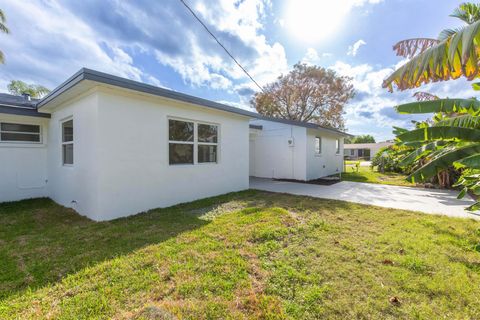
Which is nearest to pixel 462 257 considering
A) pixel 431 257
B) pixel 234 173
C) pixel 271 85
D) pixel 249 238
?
pixel 431 257

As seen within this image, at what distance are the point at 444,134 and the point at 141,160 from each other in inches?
242

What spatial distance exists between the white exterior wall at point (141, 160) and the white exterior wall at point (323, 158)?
252 inches

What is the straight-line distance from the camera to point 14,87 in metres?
27.1

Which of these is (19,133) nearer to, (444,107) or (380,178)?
(444,107)

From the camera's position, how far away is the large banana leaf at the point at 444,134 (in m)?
2.79

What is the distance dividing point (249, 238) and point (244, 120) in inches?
233

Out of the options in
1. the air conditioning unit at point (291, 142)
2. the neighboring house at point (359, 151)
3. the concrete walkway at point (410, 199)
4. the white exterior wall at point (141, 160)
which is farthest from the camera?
the neighboring house at point (359, 151)

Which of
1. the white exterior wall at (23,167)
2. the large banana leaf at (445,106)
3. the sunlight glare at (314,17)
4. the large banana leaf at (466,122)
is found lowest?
the white exterior wall at (23,167)

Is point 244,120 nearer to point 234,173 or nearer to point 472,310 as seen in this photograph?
point 234,173

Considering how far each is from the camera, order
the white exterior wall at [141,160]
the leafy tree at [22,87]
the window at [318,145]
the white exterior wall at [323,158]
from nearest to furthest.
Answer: the white exterior wall at [141,160] < the white exterior wall at [323,158] < the window at [318,145] < the leafy tree at [22,87]

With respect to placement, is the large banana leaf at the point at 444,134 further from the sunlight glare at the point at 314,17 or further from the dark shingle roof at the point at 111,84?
the sunlight glare at the point at 314,17

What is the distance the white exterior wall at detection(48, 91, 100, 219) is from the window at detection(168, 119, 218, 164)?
195 cm

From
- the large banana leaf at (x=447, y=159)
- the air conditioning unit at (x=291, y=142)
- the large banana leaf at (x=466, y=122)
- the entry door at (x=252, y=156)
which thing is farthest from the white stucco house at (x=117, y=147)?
the large banana leaf at (x=466, y=122)

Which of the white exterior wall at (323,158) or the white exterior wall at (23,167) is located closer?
the white exterior wall at (23,167)
